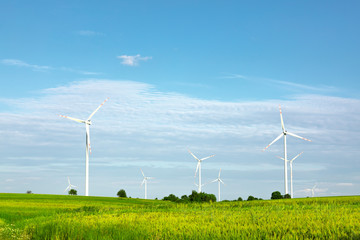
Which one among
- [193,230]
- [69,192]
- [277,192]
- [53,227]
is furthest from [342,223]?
[69,192]

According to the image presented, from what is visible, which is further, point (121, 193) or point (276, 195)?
point (121, 193)

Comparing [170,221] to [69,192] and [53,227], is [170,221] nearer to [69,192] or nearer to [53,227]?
[53,227]

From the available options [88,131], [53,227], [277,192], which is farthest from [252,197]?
[53,227]

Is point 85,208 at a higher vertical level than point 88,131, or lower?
lower

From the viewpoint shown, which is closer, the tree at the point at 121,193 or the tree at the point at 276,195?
the tree at the point at 276,195

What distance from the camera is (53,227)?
23.5 metres

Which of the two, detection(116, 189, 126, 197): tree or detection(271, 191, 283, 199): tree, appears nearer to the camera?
detection(271, 191, 283, 199): tree

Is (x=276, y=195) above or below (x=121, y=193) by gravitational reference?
above

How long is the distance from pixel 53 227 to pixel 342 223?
1593cm

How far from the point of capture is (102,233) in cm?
2020

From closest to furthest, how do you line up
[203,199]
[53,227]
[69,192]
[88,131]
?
1. [53,227]
2. [203,199]
3. [88,131]
4. [69,192]

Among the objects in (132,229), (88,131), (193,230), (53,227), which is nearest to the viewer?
(193,230)

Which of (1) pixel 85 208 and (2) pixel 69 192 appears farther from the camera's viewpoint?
(2) pixel 69 192

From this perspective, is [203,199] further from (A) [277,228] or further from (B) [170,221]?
(A) [277,228]
